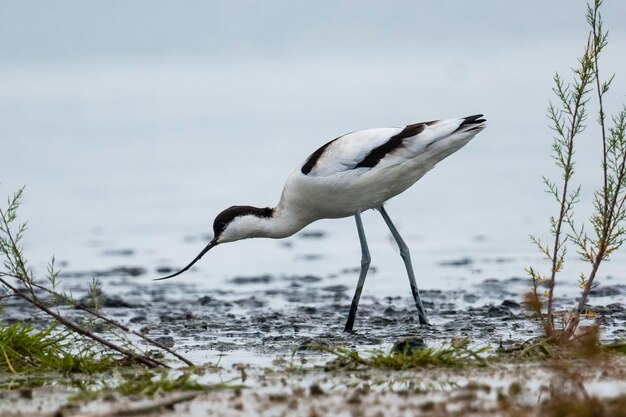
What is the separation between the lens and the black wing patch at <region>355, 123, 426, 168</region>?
8266 millimetres

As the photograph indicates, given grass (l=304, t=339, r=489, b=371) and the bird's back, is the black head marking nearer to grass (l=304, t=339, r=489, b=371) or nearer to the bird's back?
the bird's back

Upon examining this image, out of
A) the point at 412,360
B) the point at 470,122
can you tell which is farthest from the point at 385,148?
the point at 412,360

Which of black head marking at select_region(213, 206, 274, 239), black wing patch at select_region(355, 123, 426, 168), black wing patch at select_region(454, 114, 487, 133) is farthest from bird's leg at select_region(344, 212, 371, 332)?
black wing patch at select_region(454, 114, 487, 133)

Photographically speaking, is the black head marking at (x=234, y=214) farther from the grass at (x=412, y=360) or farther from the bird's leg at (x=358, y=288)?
the grass at (x=412, y=360)

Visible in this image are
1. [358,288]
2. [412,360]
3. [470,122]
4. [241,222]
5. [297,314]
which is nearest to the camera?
[412,360]

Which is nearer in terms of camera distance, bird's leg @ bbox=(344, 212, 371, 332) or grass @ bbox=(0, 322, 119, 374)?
grass @ bbox=(0, 322, 119, 374)

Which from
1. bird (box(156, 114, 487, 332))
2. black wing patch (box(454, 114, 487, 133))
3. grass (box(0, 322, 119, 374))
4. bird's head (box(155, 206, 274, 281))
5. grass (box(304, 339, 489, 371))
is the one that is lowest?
grass (box(304, 339, 489, 371))

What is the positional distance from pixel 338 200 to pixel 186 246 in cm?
587

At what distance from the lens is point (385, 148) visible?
8312 mm

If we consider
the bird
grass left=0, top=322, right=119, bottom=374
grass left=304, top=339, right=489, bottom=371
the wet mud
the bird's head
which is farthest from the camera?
the bird's head

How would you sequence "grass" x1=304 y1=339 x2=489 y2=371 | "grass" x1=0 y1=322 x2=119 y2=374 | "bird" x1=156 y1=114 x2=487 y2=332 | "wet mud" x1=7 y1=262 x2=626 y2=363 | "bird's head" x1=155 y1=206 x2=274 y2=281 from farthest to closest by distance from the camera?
"bird's head" x1=155 y1=206 x2=274 y2=281 < "bird" x1=156 y1=114 x2=487 y2=332 < "wet mud" x1=7 y1=262 x2=626 y2=363 < "grass" x1=0 y1=322 x2=119 y2=374 < "grass" x1=304 y1=339 x2=489 y2=371

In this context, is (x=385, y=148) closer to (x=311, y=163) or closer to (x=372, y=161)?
(x=372, y=161)

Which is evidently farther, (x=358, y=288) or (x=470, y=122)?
(x=470, y=122)

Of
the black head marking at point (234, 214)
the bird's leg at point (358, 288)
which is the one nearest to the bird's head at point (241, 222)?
the black head marking at point (234, 214)
